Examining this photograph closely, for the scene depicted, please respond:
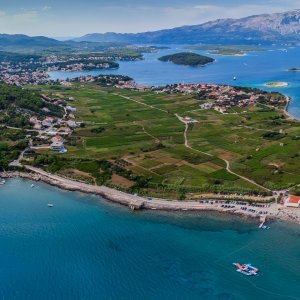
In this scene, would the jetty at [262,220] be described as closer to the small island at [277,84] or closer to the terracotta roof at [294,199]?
the terracotta roof at [294,199]

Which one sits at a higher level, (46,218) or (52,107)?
(52,107)

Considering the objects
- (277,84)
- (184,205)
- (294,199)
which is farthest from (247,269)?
(277,84)

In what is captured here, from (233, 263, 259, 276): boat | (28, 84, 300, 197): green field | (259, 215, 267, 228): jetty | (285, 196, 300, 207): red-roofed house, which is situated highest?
(28, 84, 300, 197): green field

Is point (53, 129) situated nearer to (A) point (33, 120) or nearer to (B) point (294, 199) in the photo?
(A) point (33, 120)

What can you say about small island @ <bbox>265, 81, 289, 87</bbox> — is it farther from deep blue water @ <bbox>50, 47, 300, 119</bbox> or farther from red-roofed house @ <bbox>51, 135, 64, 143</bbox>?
red-roofed house @ <bbox>51, 135, 64, 143</bbox>

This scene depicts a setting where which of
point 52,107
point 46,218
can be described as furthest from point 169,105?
point 46,218

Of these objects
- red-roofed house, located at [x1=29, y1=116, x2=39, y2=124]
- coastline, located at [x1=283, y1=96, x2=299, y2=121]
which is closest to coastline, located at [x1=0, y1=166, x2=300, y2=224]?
red-roofed house, located at [x1=29, y1=116, x2=39, y2=124]

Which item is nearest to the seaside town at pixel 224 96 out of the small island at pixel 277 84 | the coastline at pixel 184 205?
the small island at pixel 277 84

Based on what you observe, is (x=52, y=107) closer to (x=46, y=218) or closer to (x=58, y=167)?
(x=58, y=167)
